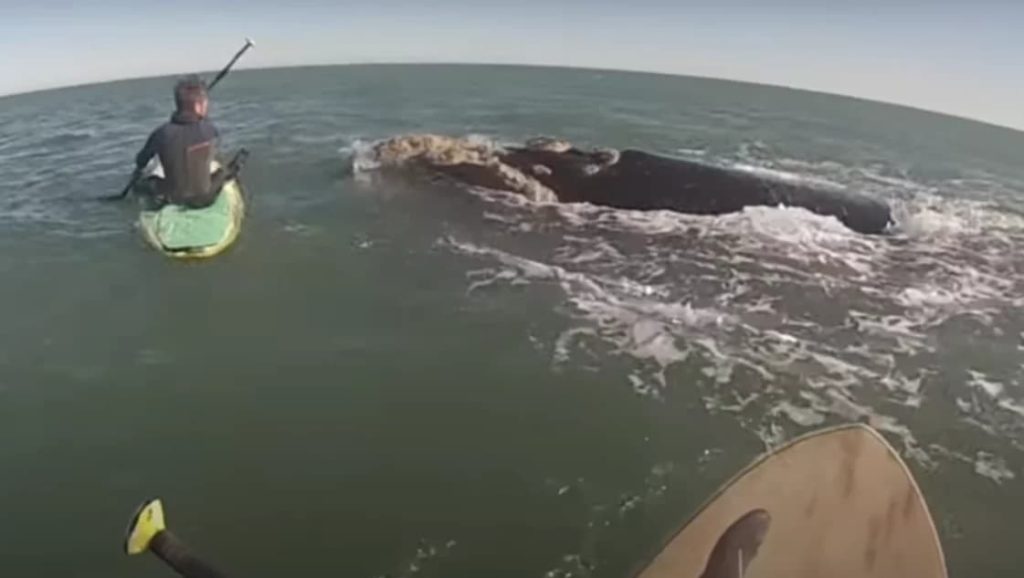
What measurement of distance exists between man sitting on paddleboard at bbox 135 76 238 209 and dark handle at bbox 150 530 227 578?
24.2 ft

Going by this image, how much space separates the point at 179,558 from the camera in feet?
21.8

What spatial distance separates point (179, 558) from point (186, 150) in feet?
25.1

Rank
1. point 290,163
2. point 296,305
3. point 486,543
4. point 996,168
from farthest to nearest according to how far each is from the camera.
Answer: point 996,168, point 290,163, point 296,305, point 486,543

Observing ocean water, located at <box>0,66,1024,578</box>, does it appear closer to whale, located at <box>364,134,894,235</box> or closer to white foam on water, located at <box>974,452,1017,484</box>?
white foam on water, located at <box>974,452,1017,484</box>

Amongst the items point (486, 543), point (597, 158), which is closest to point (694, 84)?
point (597, 158)

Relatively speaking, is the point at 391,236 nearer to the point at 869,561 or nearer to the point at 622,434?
the point at 622,434

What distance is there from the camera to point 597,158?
53.5 feet

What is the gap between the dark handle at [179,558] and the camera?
6.50 meters

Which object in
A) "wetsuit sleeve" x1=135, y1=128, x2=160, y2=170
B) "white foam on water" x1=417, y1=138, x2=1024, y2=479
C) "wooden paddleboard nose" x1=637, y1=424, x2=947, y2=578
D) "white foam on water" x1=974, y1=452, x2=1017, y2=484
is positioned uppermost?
"wetsuit sleeve" x1=135, y1=128, x2=160, y2=170

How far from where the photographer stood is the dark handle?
6504 mm

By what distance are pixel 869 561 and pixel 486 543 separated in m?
3.39

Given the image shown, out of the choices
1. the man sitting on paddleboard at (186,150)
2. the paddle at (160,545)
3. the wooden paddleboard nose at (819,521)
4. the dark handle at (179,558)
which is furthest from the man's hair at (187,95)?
the wooden paddleboard nose at (819,521)

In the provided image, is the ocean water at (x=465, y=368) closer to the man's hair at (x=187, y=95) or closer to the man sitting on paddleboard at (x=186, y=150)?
the man sitting on paddleboard at (x=186, y=150)

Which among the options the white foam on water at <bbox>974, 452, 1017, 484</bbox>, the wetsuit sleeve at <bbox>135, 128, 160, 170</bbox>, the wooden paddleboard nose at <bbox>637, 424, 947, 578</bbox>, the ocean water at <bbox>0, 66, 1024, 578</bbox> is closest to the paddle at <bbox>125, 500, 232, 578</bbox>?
the ocean water at <bbox>0, 66, 1024, 578</bbox>
